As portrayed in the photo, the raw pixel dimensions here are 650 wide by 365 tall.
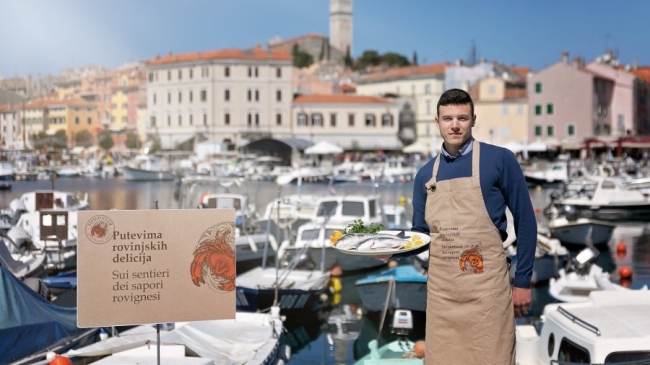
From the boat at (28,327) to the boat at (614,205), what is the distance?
78.5 ft

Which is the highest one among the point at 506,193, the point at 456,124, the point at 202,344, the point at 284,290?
the point at 456,124

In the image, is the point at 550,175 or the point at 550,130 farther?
the point at 550,130

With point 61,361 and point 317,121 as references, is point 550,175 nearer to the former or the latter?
point 317,121

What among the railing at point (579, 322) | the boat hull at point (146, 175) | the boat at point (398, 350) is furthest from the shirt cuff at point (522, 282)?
the boat hull at point (146, 175)

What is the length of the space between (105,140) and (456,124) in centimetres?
8219

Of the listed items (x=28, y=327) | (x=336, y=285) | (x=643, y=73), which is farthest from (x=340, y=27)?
(x=28, y=327)

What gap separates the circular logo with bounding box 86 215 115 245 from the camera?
4508 millimetres

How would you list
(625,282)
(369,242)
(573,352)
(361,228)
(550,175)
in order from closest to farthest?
(369,242) → (361,228) → (573,352) → (625,282) → (550,175)

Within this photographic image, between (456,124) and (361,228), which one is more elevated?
(456,124)

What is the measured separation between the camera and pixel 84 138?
271ft

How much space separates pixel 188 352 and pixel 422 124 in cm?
6857

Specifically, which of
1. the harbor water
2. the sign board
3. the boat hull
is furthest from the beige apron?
the boat hull

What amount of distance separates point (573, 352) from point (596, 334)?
366mm

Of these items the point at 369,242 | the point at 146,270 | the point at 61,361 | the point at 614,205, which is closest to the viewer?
the point at 369,242
